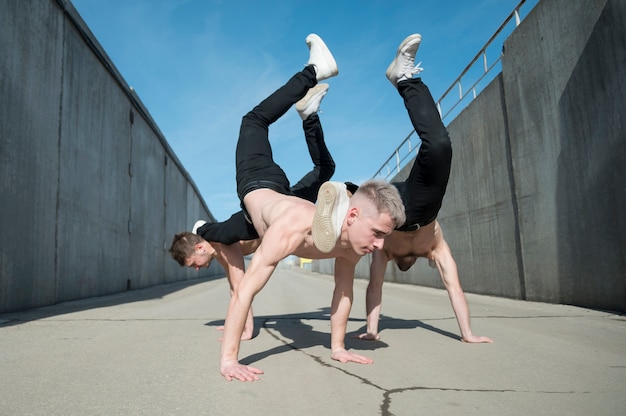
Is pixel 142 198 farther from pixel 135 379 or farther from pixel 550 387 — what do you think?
pixel 550 387

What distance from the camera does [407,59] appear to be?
3268 mm

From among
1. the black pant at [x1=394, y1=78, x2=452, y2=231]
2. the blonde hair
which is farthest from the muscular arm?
the black pant at [x1=394, y1=78, x2=452, y2=231]

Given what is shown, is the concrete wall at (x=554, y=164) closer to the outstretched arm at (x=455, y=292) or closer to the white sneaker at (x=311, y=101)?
the outstretched arm at (x=455, y=292)

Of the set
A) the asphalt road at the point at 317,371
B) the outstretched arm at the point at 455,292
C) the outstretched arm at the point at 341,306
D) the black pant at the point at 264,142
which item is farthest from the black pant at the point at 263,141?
the outstretched arm at the point at 455,292

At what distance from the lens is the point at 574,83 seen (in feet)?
18.0

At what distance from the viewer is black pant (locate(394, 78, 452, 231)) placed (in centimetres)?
300

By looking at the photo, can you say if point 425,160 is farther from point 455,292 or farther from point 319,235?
point 455,292

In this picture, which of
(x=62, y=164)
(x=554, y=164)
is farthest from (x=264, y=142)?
(x=62, y=164)

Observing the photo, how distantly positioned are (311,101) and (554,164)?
362cm

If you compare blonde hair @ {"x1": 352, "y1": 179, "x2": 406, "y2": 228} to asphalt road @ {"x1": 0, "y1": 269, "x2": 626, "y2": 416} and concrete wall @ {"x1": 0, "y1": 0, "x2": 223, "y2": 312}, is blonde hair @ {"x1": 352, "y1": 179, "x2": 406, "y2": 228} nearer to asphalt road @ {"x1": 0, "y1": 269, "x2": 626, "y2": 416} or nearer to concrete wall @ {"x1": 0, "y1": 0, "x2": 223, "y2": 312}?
asphalt road @ {"x1": 0, "y1": 269, "x2": 626, "y2": 416}

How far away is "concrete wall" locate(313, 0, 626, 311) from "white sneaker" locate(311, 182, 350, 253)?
3.65m

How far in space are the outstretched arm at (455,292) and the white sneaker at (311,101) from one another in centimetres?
174

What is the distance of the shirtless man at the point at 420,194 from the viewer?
3.03 metres

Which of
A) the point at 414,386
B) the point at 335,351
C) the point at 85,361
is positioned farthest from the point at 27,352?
the point at 414,386
